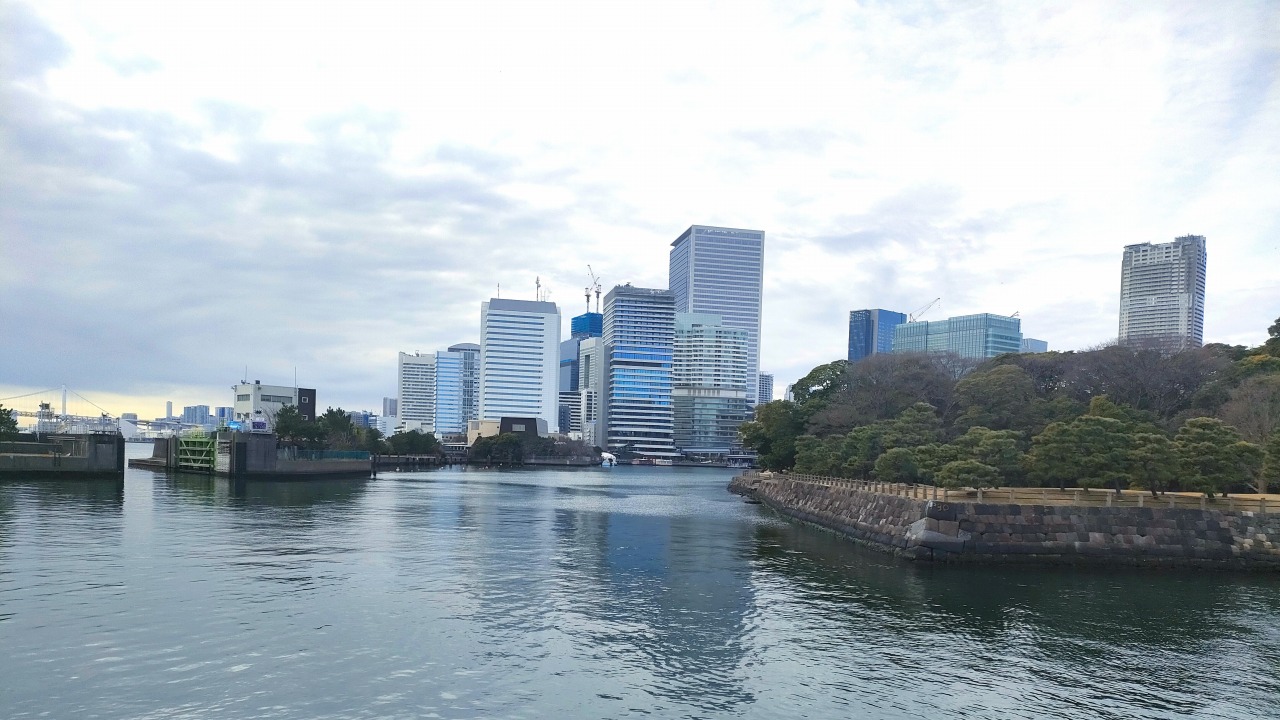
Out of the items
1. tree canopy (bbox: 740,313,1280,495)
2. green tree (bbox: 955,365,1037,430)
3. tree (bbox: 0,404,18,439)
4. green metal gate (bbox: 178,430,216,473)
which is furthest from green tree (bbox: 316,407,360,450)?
green tree (bbox: 955,365,1037,430)

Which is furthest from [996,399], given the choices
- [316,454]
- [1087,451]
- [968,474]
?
[316,454]

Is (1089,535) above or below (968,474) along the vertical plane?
below

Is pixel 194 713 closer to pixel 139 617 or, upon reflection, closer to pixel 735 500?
pixel 139 617

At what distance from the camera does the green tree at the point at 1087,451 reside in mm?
44875

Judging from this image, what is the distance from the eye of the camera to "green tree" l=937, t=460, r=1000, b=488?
144 feet

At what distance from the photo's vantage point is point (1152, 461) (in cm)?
4403

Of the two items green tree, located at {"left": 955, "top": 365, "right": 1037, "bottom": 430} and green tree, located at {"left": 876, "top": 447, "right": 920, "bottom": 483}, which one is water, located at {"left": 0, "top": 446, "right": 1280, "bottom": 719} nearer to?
green tree, located at {"left": 876, "top": 447, "right": 920, "bottom": 483}

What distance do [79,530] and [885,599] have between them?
42768 millimetres

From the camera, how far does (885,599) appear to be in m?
31.8

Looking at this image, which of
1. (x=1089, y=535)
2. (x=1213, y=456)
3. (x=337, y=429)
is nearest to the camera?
(x=1089, y=535)

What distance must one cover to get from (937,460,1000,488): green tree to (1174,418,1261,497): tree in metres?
10.0

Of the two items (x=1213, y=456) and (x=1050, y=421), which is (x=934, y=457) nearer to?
(x=1213, y=456)

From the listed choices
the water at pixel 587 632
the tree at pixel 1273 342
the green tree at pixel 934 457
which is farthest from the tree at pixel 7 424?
the tree at pixel 1273 342

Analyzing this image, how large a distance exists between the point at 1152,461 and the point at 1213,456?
2797 millimetres
